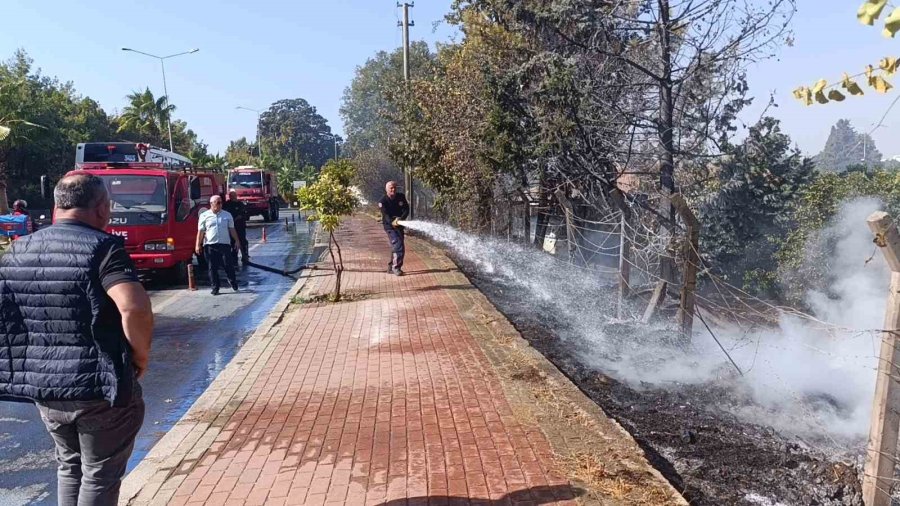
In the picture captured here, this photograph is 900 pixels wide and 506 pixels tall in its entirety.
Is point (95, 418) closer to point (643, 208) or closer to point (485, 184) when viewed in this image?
point (643, 208)

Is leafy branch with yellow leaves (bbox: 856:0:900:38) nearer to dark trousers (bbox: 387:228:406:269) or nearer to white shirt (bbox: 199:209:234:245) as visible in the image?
dark trousers (bbox: 387:228:406:269)

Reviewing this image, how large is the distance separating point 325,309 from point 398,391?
14.7 ft

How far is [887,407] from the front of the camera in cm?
375

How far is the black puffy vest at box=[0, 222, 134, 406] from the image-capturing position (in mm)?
3023

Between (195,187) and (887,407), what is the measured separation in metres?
13.4

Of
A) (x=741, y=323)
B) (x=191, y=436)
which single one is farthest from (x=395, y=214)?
(x=191, y=436)

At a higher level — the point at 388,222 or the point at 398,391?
the point at 388,222

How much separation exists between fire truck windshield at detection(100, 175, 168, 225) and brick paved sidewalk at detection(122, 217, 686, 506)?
594cm

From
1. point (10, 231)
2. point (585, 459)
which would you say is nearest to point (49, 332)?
point (585, 459)

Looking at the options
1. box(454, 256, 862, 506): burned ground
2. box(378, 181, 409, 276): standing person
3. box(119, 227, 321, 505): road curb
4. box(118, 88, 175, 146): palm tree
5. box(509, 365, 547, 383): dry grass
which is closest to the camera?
box(119, 227, 321, 505): road curb

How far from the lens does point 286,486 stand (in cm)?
407

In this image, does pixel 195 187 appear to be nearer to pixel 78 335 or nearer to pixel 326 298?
pixel 326 298

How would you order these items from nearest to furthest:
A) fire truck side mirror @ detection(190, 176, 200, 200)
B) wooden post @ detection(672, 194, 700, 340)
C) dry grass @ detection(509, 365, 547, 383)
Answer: dry grass @ detection(509, 365, 547, 383) < wooden post @ detection(672, 194, 700, 340) < fire truck side mirror @ detection(190, 176, 200, 200)

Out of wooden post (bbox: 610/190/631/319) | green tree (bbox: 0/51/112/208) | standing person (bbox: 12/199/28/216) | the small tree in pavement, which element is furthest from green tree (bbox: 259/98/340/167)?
wooden post (bbox: 610/190/631/319)
